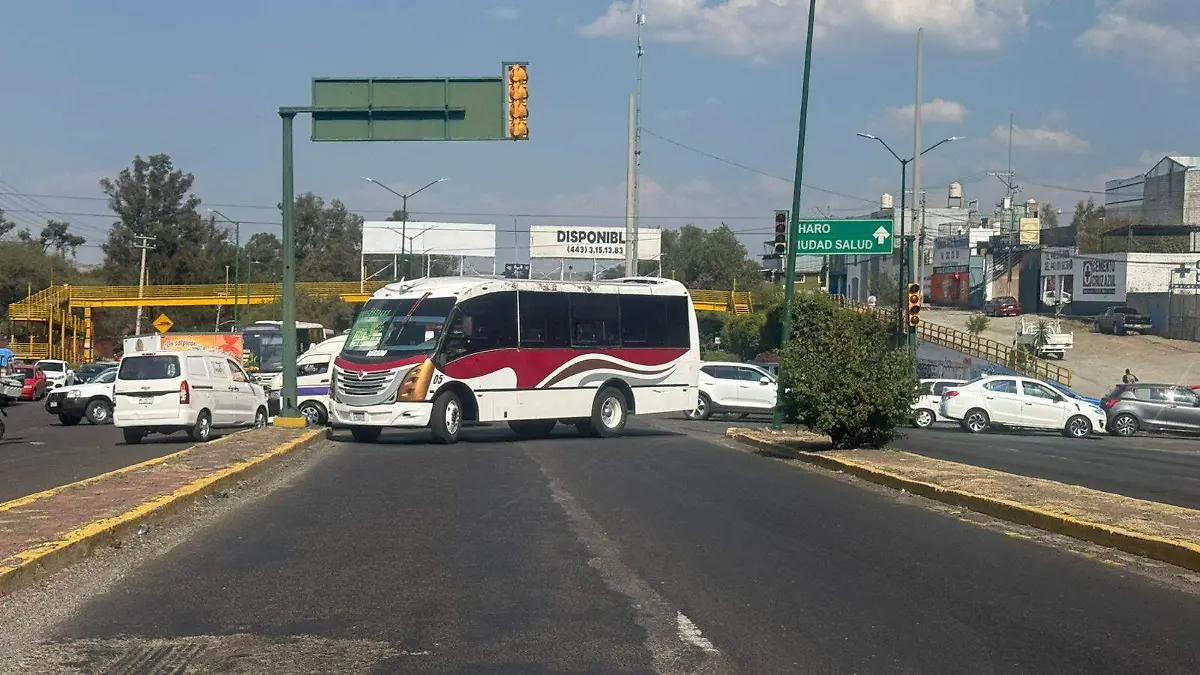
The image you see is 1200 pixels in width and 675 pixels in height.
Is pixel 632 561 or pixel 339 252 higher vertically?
pixel 339 252

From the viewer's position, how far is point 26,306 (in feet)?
238

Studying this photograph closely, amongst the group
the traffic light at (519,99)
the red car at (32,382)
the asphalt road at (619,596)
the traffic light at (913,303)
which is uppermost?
the traffic light at (519,99)

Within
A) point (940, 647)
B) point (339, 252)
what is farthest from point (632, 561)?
point (339, 252)

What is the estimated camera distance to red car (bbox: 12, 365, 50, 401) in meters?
48.5

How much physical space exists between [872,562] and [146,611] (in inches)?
211

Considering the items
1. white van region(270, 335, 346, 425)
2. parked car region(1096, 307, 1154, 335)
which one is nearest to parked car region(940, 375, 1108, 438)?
white van region(270, 335, 346, 425)

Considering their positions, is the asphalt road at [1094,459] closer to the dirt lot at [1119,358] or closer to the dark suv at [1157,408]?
the dark suv at [1157,408]

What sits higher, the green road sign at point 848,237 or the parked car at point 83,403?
the green road sign at point 848,237

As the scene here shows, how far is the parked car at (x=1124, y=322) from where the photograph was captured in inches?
2675

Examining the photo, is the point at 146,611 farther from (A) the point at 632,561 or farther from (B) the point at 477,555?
(A) the point at 632,561

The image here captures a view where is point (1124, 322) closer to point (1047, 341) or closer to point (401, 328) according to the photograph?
point (1047, 341)

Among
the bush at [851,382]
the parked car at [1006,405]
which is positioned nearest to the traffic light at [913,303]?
the parked car at [1006,405]

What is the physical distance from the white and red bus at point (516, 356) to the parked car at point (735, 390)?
666 centimetres

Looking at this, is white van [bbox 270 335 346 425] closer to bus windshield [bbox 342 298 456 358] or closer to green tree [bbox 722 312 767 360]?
bus windshield [bbox 342 298 456 358]
